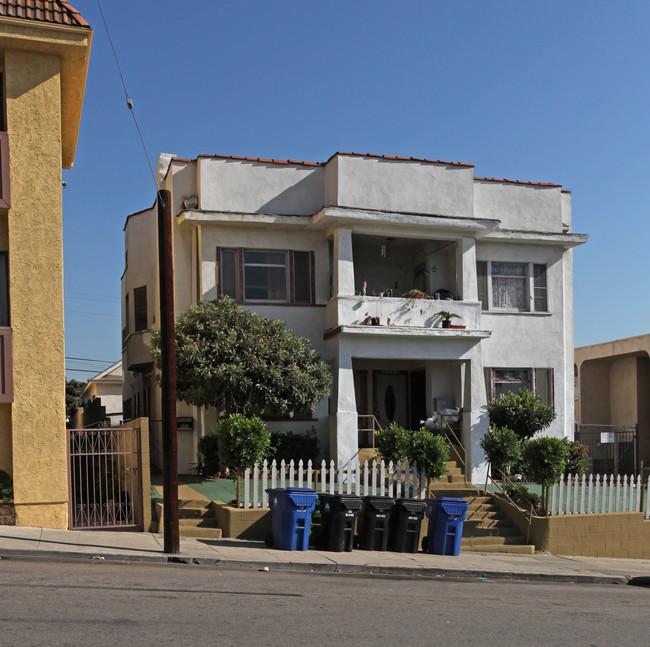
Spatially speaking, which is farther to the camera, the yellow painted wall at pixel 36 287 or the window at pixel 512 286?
the window at pixel 512 286

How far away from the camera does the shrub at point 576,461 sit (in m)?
21.3

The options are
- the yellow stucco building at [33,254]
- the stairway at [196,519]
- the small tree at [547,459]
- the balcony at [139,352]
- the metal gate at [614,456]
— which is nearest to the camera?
the yellow stucco building at [33,254]

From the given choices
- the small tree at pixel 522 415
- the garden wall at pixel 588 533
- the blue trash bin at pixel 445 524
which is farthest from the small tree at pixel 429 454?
the small tree at pixel 522 415

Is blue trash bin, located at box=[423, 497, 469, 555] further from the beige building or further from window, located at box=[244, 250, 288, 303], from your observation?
the beige building

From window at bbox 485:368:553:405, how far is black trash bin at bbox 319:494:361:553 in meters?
9.74

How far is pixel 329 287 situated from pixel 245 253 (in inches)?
93.0

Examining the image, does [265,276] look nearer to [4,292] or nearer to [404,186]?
[404,186]

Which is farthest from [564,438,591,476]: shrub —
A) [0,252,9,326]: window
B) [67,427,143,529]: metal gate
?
[0,252,9,326]: window

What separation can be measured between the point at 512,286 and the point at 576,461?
530 centimetres

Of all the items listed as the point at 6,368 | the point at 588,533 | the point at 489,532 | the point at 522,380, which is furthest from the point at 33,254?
the point at 522,380

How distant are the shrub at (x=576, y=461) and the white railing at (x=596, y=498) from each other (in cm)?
234

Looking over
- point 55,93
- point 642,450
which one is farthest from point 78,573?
point 642,450

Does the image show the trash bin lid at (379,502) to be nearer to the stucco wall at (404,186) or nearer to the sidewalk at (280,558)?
the sidewalk at (280,558)

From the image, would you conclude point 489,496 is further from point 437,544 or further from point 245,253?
point 245,253
